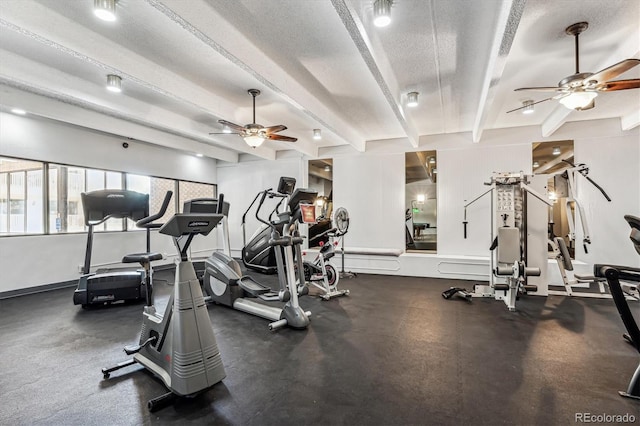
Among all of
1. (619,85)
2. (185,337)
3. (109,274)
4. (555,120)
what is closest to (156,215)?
(185,337)

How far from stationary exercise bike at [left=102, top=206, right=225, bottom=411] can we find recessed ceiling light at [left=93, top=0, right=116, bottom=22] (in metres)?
1.77

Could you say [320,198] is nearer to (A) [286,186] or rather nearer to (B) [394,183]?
(B) [394,183]

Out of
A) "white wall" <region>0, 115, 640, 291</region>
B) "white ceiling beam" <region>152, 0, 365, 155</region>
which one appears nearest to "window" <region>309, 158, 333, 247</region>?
"white wall" <region>0, 115, 640, 291</region>

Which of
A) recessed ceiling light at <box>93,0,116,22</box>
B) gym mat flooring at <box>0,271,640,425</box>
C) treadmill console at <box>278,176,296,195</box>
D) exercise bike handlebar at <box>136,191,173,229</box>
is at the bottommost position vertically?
gym mat flooring at <box>0,271,640,425</box>

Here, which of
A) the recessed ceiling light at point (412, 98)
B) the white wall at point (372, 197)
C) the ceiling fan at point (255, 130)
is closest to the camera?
the recessed ceiling light at point (412, 98)

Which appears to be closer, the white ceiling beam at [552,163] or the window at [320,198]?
the white ceiling beam at [552,163]

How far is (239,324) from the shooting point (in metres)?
3.71

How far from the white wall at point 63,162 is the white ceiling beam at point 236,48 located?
4.45 m

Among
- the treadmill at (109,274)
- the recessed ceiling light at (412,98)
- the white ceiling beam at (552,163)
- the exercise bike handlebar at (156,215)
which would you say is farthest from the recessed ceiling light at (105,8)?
the white ceiling beam at (552,163)

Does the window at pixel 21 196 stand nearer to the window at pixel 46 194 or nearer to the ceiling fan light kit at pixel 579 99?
the window at pixel 46 194

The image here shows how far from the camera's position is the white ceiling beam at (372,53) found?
7.68 feet

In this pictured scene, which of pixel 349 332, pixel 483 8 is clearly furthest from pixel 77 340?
pixel 483 8

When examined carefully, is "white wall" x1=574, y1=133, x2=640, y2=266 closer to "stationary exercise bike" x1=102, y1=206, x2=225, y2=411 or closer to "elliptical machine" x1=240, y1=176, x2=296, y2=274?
"elliptical machine" x1=240, y1=176, x2=296, y2=274

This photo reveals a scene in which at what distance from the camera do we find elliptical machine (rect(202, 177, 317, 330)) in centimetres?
360
